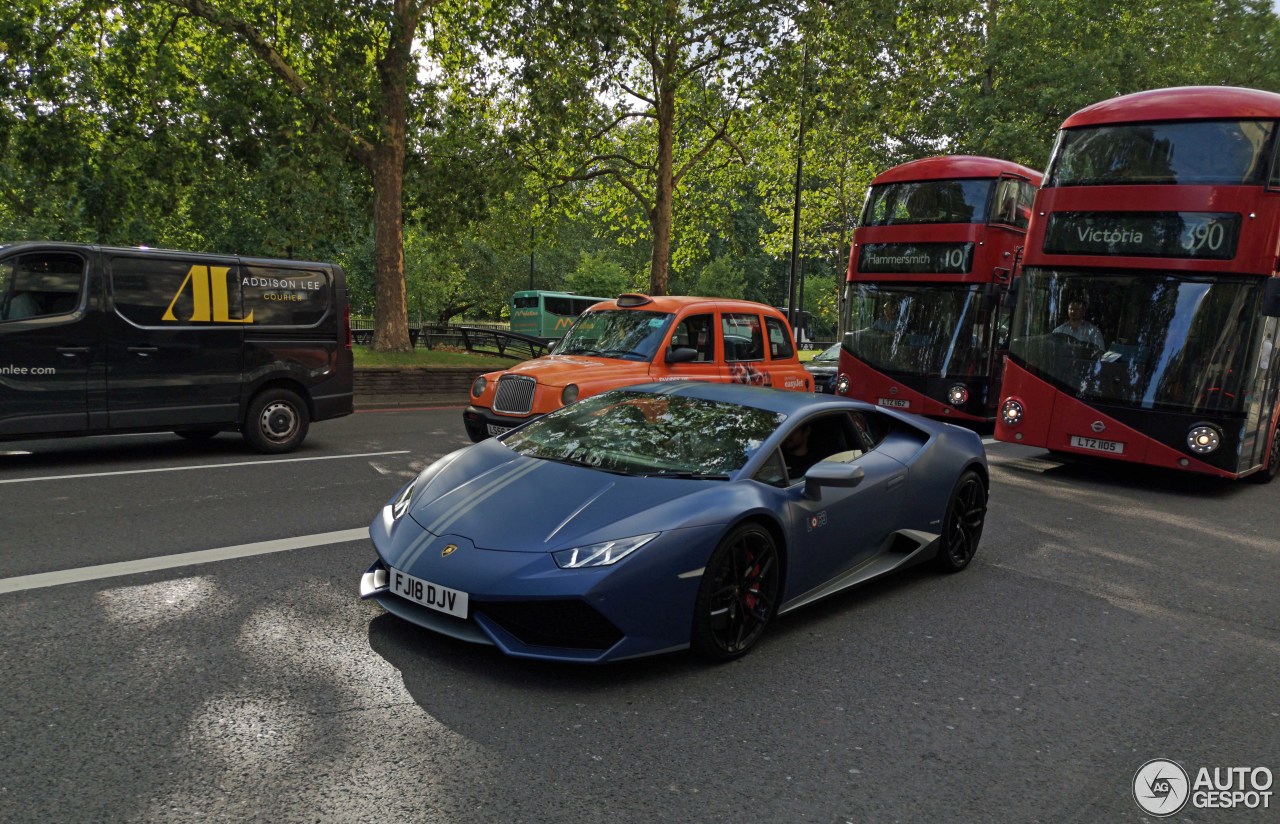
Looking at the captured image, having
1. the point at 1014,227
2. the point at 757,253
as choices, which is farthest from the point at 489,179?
the point at 757,253

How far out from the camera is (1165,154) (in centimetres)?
923

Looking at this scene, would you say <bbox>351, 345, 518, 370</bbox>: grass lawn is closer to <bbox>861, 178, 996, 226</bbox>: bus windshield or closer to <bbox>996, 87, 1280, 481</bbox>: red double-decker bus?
<bbox>861, 178, 996, 226</bbox>: bus windshield

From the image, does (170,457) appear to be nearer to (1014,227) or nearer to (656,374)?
(656,374)

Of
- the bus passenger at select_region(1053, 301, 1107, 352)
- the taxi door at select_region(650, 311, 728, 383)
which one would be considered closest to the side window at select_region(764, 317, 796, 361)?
the taxi door at select_region(650, 311, 728, 383)

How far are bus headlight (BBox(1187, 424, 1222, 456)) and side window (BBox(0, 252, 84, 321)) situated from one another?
10915mm

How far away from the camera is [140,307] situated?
28.5ft

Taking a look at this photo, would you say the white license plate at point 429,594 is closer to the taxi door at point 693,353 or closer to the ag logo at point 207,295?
the taxi door at point 693,353

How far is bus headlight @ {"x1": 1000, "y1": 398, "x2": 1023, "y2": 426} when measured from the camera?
1034 centimetres

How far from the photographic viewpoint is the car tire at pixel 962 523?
5812 millimetres

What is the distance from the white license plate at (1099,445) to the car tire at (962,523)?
169 inches

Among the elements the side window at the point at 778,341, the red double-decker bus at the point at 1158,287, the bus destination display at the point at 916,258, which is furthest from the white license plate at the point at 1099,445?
the bus destination display at the point at 916,258

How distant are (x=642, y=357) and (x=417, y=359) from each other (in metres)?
10.9

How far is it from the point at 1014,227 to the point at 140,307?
11076mm

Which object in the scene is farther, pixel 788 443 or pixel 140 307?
pixel 140 307
